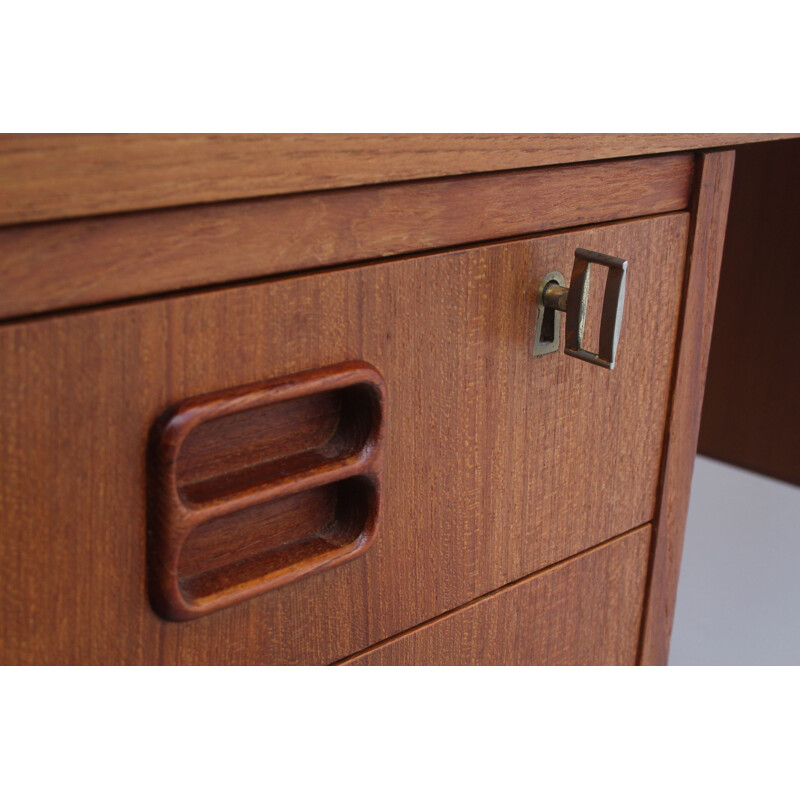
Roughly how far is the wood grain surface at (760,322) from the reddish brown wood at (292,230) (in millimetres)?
415

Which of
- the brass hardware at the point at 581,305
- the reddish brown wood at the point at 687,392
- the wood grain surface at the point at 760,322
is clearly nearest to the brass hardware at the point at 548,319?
the brass hardware at the point at 581,305

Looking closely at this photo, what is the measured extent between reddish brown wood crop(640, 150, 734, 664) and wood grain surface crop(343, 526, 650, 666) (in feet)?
0.05

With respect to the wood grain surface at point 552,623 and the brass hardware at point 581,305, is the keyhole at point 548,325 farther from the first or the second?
the wood grain surface at point 552,623

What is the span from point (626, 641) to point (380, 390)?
282mm

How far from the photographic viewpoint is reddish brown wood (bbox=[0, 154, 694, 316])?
32 centimetres

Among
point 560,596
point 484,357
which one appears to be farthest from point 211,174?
point 560,596

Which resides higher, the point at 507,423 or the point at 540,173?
the point at 540,173

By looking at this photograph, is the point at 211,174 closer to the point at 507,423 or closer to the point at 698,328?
the point at 507,423

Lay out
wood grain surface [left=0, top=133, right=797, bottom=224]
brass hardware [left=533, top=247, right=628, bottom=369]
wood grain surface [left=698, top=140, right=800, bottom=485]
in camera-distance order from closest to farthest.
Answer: wood grain surface [left=0, top=133, right=797, bottom=224], brass hardware [left=533, top=247, right=628, bottom=369], wood grain surface [left=698, top=140, right=800, bottom=485]

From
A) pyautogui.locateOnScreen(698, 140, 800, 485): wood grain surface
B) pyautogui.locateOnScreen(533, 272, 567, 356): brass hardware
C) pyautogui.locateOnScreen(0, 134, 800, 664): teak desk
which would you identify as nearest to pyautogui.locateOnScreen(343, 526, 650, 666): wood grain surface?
pyautogui.locateOnScreen(0, 134, 800, 664): teak desk

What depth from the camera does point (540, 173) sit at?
0.45 meters

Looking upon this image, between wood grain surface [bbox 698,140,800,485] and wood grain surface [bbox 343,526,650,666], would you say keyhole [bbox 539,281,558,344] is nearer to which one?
wood grain surface [bbox 343,526,650,666]

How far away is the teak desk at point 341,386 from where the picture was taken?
0.33m

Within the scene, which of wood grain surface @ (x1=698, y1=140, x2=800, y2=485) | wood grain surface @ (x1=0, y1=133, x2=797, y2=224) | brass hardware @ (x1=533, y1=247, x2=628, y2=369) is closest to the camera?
wood grain surface @ (x1=0, y1=133, x2=797, y2=224)
